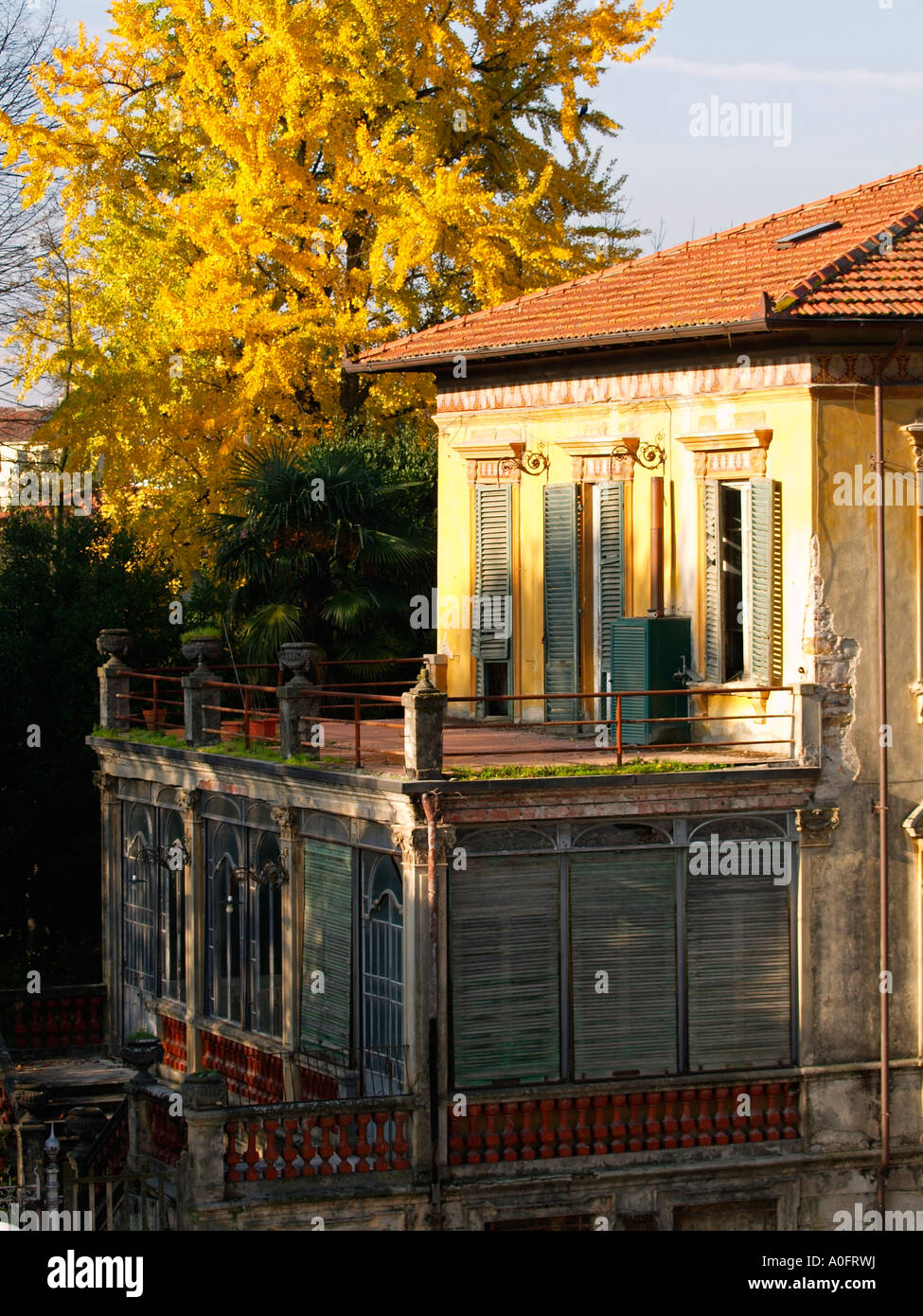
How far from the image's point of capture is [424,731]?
758 inches

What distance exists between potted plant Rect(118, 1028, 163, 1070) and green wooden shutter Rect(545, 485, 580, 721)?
18.5ft

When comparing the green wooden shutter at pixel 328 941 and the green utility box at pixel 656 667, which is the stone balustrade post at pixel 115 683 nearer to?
the green wooden shutter at pixel 328 941

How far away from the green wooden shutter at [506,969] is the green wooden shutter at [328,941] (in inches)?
69.2

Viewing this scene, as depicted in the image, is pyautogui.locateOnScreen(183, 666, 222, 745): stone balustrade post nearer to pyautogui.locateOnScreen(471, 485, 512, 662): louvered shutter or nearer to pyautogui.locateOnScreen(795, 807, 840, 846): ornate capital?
pyautogui.locateOnScreen(471, 485, 512, 662): louvered shutter

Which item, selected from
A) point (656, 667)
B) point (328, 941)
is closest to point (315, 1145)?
point (328, 941)

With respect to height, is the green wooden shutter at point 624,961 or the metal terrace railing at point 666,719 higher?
the metal terrace railing at point 666,719

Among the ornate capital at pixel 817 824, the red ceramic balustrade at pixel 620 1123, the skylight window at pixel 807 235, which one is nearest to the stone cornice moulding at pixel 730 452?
the skylight window at pixel 807 235

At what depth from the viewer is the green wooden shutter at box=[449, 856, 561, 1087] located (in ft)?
64.6

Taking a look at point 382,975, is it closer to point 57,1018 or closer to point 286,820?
point 286,820

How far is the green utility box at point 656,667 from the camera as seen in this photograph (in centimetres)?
2238

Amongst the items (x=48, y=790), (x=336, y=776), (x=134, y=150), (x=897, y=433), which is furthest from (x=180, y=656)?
(x=897, y=433)
